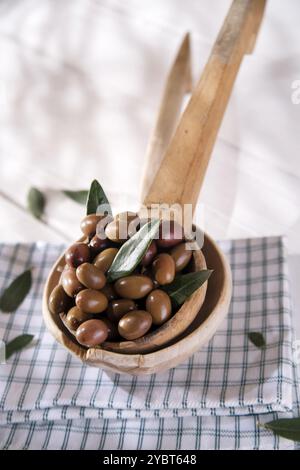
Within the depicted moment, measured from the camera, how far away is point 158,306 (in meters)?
0.55

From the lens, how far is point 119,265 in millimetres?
568

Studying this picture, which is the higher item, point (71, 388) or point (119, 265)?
point (119, 265)

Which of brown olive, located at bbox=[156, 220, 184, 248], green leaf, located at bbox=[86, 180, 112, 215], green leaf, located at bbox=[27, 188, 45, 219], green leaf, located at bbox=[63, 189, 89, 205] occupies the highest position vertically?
brown olive, located at bbox=[156, 220, 184, 248]

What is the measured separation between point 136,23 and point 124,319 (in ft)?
2.78

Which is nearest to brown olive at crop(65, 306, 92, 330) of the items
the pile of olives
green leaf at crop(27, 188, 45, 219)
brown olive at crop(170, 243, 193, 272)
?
the pile of olives

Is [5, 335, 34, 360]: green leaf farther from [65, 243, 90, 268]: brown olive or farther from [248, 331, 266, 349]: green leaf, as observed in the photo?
[248, 331, 266, 349]: green leaf

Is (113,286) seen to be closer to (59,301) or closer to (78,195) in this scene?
(59,301)

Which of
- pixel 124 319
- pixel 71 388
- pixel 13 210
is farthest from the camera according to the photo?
pixel 13 210

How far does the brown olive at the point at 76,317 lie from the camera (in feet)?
1.81

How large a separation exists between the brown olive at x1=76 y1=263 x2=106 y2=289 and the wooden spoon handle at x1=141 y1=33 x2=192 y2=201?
0.53 ft

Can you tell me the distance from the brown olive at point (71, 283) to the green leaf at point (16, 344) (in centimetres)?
15

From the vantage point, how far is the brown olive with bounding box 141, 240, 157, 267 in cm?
58
